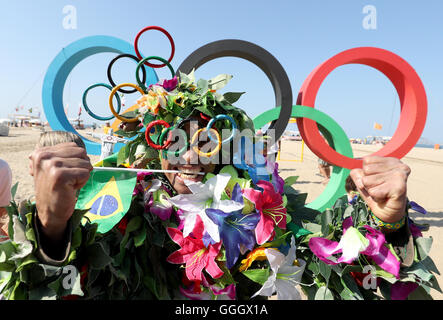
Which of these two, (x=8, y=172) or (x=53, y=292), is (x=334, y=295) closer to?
(x=53, y=292)

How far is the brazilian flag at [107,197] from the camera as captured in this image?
982mm

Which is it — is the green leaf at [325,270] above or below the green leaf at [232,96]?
below

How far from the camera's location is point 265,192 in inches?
42.8

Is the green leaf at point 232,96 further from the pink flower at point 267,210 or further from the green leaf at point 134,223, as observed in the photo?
the green leaf at point 134,223

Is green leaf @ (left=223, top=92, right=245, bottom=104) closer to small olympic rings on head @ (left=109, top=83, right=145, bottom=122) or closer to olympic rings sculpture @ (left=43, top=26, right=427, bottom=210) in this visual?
small olympic rings on head @ (left=109, top=83, right=145, bottom=122)

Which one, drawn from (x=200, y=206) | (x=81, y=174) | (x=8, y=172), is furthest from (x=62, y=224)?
(x=8, y=172)

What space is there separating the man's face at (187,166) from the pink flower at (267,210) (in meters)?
0.24

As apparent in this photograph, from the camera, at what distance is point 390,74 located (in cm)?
348

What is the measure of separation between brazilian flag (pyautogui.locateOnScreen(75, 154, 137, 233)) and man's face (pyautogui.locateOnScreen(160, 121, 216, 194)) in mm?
169

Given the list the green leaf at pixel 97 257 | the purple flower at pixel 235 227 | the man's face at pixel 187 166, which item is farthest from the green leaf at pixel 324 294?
the green leaf at pixel 97 257

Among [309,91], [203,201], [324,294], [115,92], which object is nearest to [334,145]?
[309,91]

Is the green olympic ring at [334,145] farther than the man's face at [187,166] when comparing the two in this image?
Yes

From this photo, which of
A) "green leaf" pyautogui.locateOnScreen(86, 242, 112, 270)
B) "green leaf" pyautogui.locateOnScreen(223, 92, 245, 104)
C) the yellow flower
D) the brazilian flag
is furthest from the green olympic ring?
"green leaf" pyautogui.locateOnScreen(86, 242, 112, 270)

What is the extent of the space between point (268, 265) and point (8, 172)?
1.91 m
